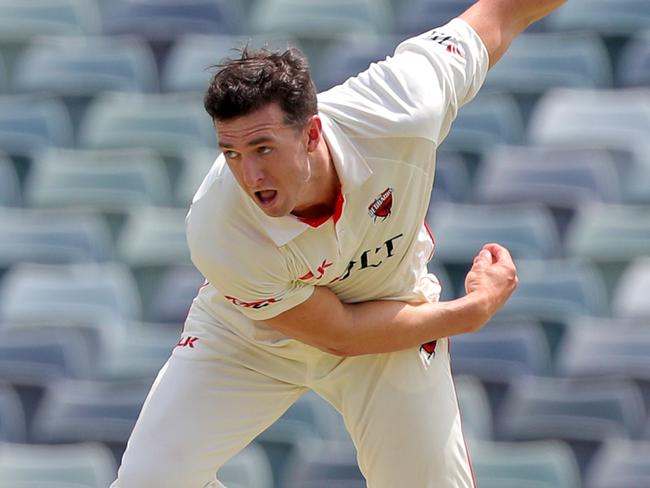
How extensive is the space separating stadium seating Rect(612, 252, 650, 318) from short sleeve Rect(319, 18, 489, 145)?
1.84 metres

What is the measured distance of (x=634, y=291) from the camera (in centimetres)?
439

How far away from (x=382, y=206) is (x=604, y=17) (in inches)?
126

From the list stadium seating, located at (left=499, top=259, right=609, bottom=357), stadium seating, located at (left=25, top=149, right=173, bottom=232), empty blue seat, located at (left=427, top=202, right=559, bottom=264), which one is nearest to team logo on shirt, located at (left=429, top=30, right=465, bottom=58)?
stadium seating, located at (left=499, top=259, right=609, bottom=357)

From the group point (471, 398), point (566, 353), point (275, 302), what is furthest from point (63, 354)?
point (275, 302)

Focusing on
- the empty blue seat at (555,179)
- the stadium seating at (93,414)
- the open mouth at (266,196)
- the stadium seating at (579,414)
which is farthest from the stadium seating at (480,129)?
the open mouth at (266,196)

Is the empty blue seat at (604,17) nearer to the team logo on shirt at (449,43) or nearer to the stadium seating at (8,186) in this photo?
the stadium seating at (8,186)

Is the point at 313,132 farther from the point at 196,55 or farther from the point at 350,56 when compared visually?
Answer: the point at 196,55

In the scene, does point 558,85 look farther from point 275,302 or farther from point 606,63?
point 275,302

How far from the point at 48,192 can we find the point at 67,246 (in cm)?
39

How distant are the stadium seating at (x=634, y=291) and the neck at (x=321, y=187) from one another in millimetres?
2099

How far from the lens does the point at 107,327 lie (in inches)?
177

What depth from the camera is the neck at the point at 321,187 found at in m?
2.46

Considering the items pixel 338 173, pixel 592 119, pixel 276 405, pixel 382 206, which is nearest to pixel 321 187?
pixel 338 173

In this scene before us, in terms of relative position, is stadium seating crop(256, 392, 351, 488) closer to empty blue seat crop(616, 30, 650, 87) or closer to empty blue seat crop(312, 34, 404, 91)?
empty blue seat crop(312, 34, 404, 91)
